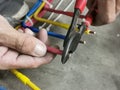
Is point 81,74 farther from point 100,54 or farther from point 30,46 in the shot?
point 30,46

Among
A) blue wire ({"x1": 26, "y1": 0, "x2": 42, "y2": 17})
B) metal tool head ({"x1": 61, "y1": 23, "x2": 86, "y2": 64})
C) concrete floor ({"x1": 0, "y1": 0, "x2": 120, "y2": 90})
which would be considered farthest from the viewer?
blue wire ({"x1": 26, "y1": 0, "x2": 42, "y2": 17})

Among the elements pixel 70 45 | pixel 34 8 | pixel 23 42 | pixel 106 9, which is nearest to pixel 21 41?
pixel 23 42

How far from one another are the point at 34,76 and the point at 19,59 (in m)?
0.14

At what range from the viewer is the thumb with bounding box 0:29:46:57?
779 mm

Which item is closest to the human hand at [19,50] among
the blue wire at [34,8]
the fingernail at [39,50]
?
the fingernail at [39,50]

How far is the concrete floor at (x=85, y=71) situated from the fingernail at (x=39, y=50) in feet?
0.47

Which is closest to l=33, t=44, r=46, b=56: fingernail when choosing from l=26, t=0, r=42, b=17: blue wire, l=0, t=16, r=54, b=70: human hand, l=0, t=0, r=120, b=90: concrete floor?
l=0, t=16, r=54, b=70: human hand

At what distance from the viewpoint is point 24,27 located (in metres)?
1.05

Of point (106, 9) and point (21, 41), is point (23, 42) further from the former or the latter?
point (106, 9)

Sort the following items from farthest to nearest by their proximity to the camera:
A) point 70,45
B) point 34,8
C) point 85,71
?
point 34,8 → point 85,71 → point 70,45

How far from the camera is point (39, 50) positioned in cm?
79

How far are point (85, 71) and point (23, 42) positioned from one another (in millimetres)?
269

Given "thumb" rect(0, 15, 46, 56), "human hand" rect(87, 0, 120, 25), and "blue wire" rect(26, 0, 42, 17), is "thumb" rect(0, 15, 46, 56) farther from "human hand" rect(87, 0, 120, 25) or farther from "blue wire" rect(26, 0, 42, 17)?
"blue wire" rect(26, 0, 42, 17)

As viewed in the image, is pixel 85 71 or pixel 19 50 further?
pixel 85 71
